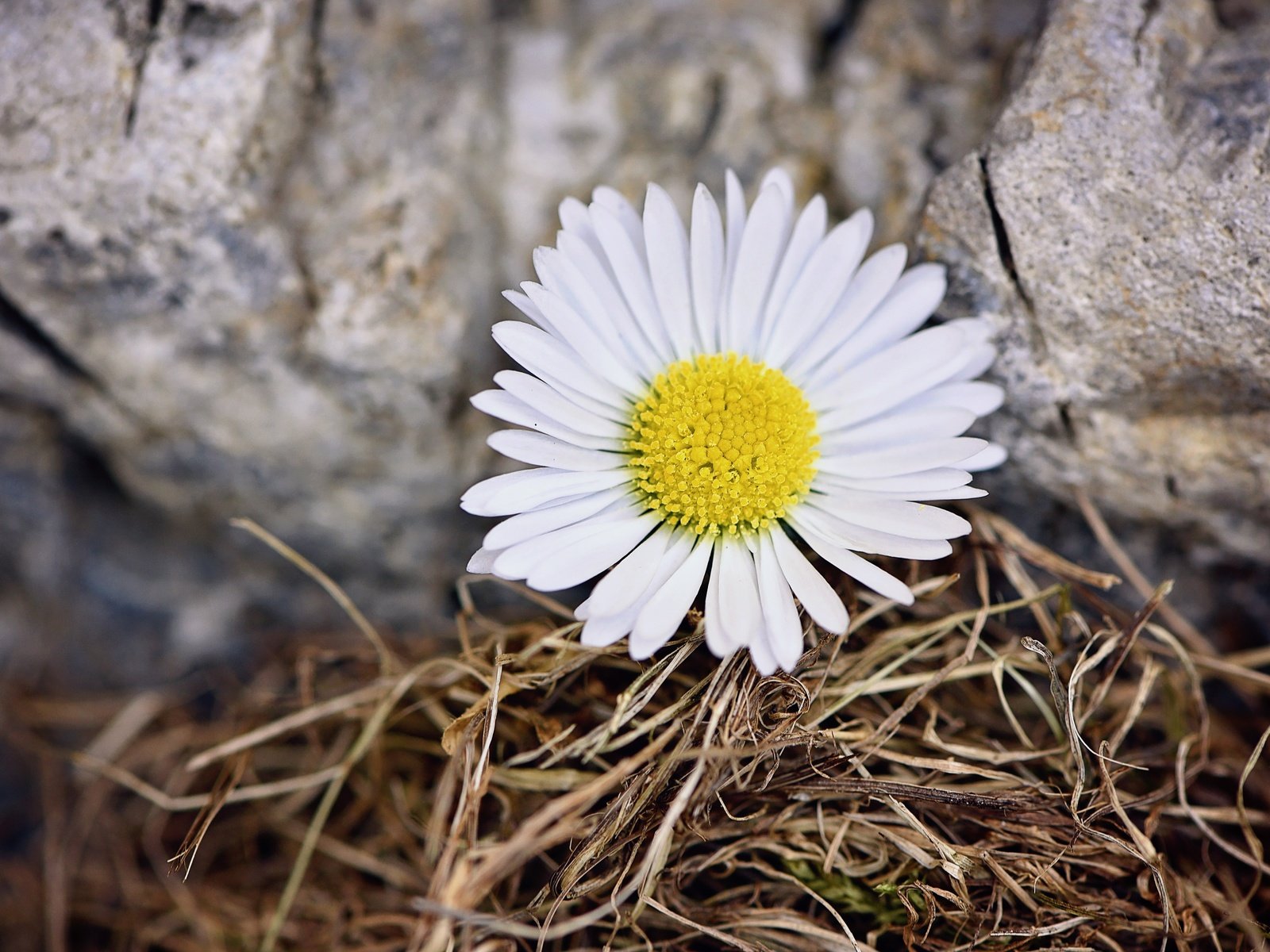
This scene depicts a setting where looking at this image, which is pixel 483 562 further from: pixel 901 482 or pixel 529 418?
pixel 901 482

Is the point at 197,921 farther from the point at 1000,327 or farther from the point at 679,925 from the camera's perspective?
the point at 1000,327

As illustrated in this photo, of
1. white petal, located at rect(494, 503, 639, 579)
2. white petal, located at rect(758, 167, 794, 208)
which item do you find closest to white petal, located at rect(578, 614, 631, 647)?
white petal, located at rect(494, 503, 639, 579)

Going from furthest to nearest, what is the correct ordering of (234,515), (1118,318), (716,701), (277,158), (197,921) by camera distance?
(234,515) → (197,921) → (277,158) → (1118,318) → (716,701)

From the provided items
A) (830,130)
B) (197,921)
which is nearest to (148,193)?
(830,130)

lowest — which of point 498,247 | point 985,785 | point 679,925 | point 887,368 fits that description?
point 679,925

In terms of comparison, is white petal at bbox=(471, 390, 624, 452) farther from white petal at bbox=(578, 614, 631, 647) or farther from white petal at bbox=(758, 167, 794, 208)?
white petal at bbox=(758, 167, 794, 208)

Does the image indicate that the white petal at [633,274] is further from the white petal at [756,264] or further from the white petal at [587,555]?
the white petal at [587,555]
